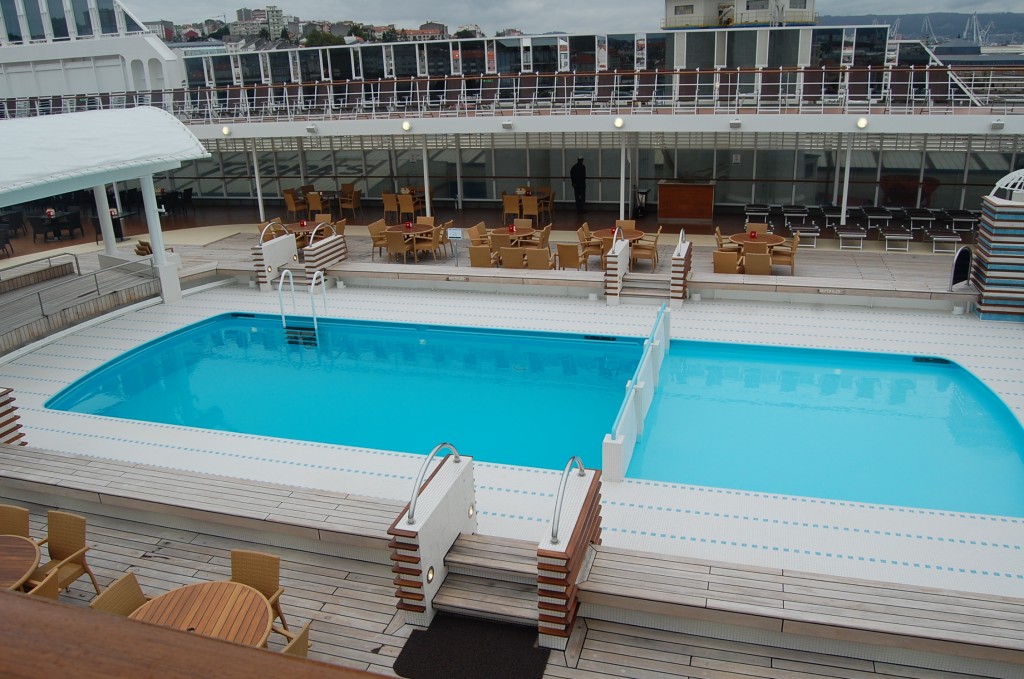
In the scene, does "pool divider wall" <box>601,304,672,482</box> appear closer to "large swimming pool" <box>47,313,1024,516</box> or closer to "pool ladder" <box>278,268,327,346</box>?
"large swimming pool" <box>47,313,1024,516</box>

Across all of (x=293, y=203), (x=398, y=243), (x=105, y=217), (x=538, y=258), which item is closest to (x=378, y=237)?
(x=398, y=243)

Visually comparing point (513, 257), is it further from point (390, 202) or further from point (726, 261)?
point (390, 202)

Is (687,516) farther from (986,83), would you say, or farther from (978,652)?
(986,83)

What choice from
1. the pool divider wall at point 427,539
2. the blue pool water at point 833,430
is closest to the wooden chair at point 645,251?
the blue pool water at point 833,430

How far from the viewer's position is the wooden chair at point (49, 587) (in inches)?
183

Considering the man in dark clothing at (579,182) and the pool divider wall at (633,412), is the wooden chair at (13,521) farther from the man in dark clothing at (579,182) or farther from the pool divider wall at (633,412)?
the man in dark clothing at (579,182)

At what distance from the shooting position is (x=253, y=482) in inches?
253

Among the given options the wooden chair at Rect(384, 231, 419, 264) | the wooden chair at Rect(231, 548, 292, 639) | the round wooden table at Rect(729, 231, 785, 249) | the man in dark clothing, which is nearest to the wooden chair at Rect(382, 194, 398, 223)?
the wooden chair at Rect(384, 231, 419, 264)

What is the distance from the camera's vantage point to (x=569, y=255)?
1294cm

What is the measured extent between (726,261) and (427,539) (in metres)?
8.68

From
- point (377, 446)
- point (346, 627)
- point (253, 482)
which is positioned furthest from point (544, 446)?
point (346, 627)

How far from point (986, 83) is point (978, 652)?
44.5 ft

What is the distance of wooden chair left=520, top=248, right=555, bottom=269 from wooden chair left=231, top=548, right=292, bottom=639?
8.73 meters

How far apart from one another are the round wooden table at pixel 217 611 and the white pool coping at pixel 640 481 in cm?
232
